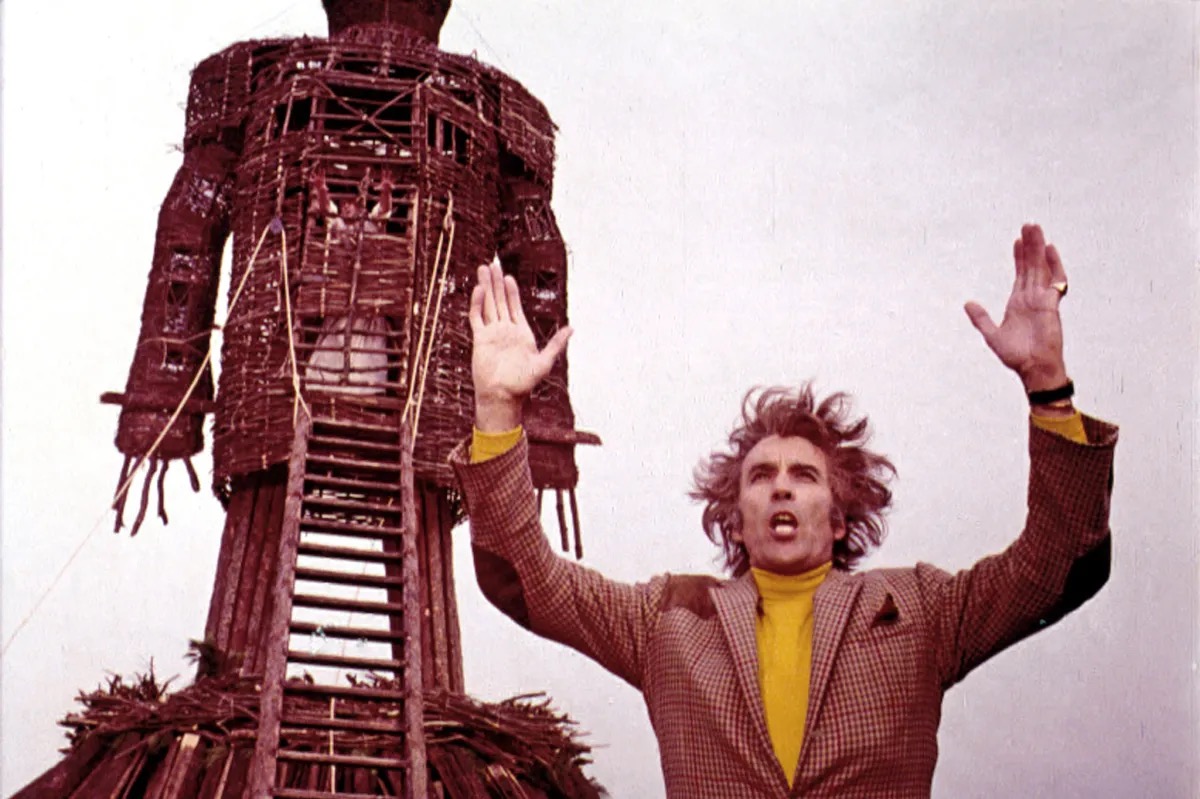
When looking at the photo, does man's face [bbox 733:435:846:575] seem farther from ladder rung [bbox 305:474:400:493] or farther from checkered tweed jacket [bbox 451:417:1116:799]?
ladder rung [bbox 305:474:400:493]

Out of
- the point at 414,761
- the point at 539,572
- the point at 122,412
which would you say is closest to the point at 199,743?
the point at 414,761

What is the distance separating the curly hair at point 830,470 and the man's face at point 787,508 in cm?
4

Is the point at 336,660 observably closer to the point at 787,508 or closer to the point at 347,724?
the point at 347,724

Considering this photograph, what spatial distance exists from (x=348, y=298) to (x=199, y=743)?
134 inches

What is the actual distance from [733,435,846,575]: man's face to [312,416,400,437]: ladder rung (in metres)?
6.70

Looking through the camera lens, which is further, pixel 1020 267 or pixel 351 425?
pixel 351 425

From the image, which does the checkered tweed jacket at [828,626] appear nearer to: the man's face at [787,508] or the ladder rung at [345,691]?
the man's face at [787,508]

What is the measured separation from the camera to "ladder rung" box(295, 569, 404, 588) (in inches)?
364

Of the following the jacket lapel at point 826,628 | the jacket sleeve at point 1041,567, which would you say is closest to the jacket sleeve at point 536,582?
the jacket lapel at point 826,628

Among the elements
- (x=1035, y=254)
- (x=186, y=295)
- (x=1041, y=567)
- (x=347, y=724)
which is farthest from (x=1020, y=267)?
(x=186, y=295)

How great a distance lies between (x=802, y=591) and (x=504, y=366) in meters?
0.96

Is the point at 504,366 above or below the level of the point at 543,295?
below

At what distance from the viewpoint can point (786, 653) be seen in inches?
153

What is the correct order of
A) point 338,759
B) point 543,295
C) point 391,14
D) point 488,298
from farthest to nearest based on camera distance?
point 543,295 < point 391,14 < point 338,759 < point 488,298
